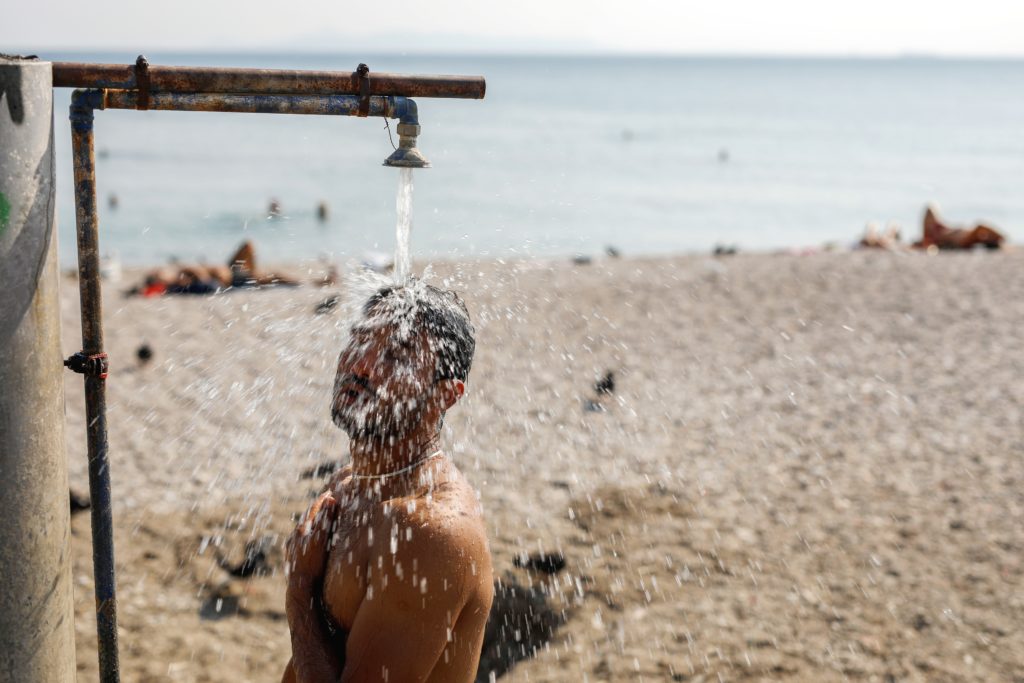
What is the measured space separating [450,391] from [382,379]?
0.77 ft

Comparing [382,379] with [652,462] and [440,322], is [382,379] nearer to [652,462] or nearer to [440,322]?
[440,322]

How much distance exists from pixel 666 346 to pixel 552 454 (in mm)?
4341

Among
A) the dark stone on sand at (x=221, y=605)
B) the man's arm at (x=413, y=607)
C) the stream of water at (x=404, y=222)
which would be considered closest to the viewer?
the man's arm at (x=413, y=607)

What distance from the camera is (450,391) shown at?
2863 mm

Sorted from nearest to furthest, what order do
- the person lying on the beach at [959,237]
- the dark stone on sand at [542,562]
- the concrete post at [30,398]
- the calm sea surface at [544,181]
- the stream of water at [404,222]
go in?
1. the concrete post at [30,398]
2. the stream of water at [404,222]
3. the dark stone on sand at [542,562]
4. the person lying on the beach at [959,237]
5. the calm sea surface at [544,181]

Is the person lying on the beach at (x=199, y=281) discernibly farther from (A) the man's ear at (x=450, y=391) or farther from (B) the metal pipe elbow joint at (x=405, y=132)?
(A) the man's ear at (x=450, y=391)

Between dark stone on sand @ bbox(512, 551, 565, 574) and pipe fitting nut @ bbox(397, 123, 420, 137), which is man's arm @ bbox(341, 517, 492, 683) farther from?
dark stone on sand @ bbox(512, 551, 565, 574)

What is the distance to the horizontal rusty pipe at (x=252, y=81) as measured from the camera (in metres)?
2.91

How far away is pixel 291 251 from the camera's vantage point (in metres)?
31.4

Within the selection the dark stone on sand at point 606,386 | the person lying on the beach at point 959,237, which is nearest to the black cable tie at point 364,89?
the dark stone on sand at point 606,386

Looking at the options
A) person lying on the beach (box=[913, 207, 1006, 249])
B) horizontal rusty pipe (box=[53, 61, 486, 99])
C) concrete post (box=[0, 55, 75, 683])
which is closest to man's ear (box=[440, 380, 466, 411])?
horizontal rusty pipe (box=[53, 61, 486, 99])

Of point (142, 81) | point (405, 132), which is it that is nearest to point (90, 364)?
point (142, 81)

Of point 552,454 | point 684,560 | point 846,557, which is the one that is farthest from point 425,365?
point 552,454

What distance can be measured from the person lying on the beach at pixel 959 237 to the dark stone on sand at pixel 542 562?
17130 millimetres
